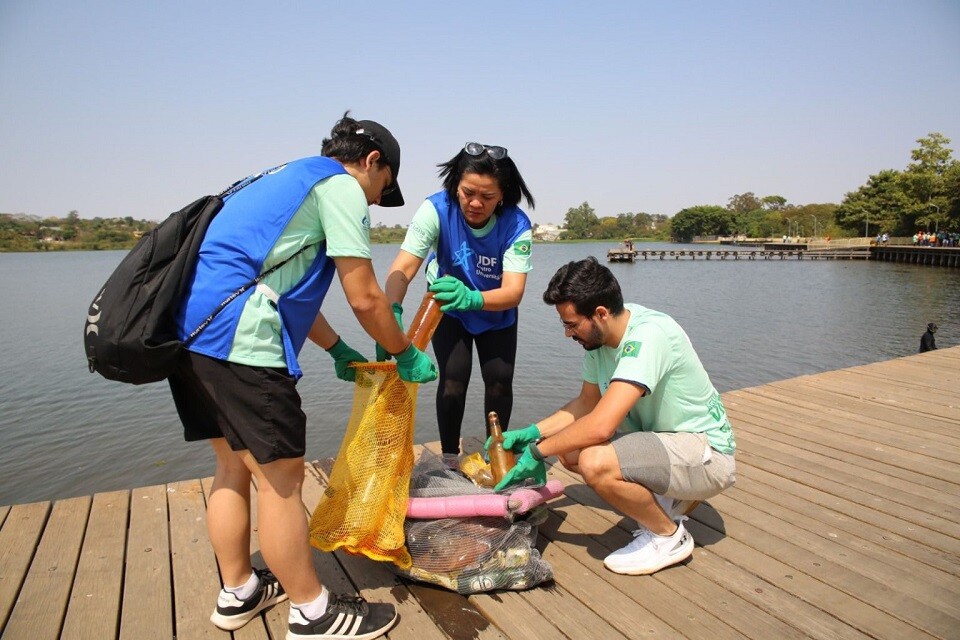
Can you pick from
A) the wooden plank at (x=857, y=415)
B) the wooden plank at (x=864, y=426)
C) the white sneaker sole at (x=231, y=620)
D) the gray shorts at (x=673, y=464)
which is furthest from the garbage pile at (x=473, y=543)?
the wooden plank at (x=857, y=415)

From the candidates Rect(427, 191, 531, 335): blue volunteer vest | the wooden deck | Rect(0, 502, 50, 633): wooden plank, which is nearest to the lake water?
Rect(0, 502, 50, 633): wooden plank

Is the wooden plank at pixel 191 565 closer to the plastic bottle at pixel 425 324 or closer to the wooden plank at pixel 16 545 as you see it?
the wooden plank at pixel 16 545

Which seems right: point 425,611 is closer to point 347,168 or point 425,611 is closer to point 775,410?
point 347,168

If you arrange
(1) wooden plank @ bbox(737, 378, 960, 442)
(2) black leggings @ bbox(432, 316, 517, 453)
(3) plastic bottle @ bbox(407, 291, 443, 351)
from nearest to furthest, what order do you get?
(3) plastic bottle @ bbox(407, 291, 443, 351) < (2) black leggings @ bbox(432, 316, 517, 453) < (1) wooden plank @ bbox(737, 378, 960, 442)

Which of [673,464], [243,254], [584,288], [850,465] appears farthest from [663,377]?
[850,465]

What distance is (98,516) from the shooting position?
102 inches

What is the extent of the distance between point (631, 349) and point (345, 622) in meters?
1.27

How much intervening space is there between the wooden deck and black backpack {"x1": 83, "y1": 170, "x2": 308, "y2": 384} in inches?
36.5

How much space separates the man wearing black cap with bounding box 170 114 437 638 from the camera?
1.55 metres

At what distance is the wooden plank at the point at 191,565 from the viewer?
1.85 metres

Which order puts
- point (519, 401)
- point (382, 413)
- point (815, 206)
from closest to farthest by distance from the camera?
point (382, 413) → point (519, 401) → point (815, 206)

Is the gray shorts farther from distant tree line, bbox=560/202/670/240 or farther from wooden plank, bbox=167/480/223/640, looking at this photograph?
distant tree line, bbox=560/202/670/240

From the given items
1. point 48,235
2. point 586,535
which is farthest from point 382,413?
point 48,235

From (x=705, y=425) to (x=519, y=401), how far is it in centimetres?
558
